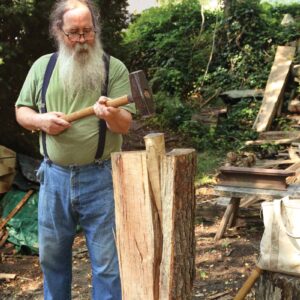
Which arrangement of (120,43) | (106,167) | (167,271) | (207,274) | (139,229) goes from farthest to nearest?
(120,43)
(207,274)
(106,167)
(139,229)
(167,271)

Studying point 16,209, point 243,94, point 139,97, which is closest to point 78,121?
point 139,97

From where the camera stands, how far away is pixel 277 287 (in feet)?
9.54

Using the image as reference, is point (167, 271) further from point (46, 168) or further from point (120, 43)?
point (120, 43)

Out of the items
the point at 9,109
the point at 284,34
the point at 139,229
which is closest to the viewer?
the point at 139,229

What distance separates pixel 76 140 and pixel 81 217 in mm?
472

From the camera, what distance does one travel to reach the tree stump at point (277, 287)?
283cm

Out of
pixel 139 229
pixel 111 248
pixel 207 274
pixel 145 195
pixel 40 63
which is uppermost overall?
pixel 40 63

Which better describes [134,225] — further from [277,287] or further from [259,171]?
[259,171]

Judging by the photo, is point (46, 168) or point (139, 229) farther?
point (46, 168)

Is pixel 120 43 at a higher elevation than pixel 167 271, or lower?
higher

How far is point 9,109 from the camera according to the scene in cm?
625

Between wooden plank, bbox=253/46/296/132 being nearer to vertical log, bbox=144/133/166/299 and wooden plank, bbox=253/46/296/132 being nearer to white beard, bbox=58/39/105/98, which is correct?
white beard, bbox=58/39/105/98

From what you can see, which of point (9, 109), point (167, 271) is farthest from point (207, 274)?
point (9, 109)

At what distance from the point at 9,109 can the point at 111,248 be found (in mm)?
4032
